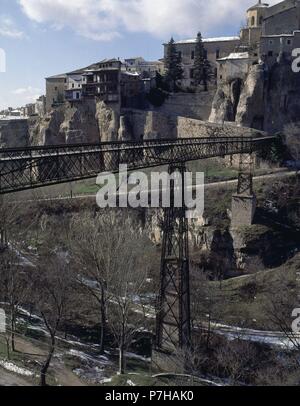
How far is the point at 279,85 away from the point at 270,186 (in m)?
13.1

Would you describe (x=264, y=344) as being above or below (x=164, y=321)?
below

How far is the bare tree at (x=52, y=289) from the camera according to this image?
959 inches

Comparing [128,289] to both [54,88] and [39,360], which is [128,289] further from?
[54,88]

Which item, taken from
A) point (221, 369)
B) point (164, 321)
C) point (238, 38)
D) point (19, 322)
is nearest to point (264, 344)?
point (221, 369)

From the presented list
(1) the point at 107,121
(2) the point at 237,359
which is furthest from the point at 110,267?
(1) the point at 107,121

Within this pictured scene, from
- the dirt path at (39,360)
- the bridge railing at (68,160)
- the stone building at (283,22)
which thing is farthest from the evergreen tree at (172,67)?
the dirt path at (39,360)

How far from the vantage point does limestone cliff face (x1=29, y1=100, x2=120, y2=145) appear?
53438 millimetres

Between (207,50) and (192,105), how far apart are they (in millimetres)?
12085

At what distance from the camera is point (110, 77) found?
52.9 m

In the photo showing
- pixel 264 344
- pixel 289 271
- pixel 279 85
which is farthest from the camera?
pixel 279 85

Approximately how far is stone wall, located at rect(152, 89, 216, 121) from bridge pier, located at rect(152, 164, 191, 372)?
102 ft

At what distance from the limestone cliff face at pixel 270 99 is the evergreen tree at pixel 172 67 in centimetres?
1235

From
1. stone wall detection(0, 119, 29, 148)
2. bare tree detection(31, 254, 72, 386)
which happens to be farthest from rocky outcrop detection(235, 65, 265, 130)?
stone wall detection(0, 119, 29, 148)

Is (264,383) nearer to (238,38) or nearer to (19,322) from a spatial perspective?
(19,322)
